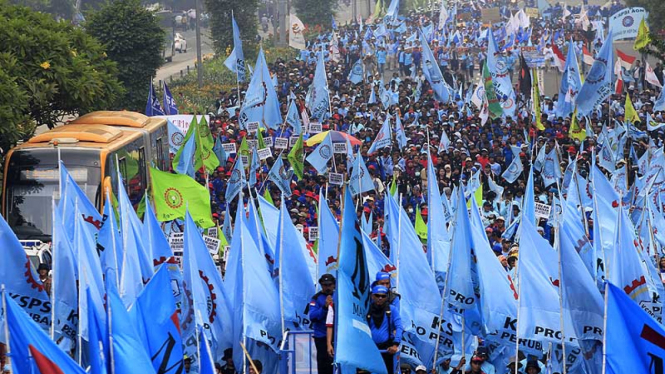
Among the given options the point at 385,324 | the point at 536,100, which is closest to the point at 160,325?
the point at 385,324

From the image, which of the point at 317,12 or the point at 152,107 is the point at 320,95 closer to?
the point at 152,107

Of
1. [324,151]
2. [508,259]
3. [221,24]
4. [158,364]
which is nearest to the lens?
[158,364]

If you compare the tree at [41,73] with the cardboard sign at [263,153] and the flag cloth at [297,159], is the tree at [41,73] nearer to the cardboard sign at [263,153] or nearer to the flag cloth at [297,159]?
the cardboard sign at [263,153]

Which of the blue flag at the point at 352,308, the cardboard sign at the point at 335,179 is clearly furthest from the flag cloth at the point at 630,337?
the cardboard sign at the point at 335,179

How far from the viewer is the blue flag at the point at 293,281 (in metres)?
12.5

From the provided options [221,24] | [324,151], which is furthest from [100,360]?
[221,24]

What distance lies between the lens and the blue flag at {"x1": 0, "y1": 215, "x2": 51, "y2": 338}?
1155 centimetres

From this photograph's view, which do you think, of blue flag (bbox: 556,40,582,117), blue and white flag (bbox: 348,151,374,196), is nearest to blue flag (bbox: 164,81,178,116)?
blue flag (bbox: 556,40,582,117)

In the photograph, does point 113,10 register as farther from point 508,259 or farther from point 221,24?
point 508,259

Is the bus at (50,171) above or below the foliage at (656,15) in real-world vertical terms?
A: below

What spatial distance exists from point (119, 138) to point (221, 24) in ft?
76.7

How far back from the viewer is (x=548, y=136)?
2558cm

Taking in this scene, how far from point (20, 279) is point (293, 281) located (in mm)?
2405

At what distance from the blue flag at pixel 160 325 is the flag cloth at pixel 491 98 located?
17.3 m
